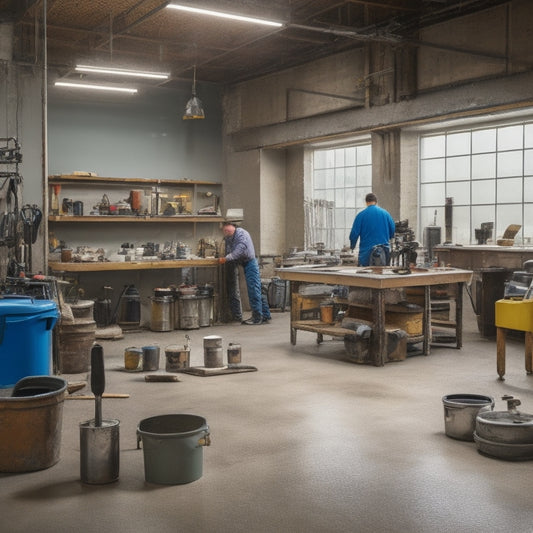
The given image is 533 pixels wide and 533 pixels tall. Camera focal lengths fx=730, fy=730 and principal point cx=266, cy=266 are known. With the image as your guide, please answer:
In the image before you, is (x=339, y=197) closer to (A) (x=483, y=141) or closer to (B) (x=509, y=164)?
(A) (x=483, y=141)

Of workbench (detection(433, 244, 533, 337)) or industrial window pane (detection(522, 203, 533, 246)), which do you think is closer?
workbench (detection(433, 244, 533, 337))

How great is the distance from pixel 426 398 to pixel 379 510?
238 cm

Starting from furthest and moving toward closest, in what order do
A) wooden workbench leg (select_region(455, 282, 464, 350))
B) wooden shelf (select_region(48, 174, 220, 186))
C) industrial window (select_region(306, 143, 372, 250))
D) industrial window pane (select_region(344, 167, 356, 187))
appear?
1. industrial window pane (select_region(344, 167, 356, 187))
2. industrial window (select_region(306, 143, 372, 250))
3. wooden shelf (select_region(48, 174, 220, 186))
4. wooden workbench leg (select_region(455, 282, 464, 350))

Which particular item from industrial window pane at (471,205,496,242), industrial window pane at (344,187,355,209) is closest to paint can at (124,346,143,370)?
industrial window pane at (471,205,496,242)

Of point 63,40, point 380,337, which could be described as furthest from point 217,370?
point 63,40

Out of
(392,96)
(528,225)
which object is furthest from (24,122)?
(528,225)

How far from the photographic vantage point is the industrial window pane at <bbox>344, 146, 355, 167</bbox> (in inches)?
470

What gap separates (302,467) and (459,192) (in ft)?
22.5

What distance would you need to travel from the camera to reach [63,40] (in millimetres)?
10922

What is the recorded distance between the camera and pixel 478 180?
9.85m

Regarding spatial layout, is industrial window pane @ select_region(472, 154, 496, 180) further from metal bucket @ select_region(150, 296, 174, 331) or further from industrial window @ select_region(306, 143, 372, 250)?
metal bucket @ select_region(150, 296, 174, 331)

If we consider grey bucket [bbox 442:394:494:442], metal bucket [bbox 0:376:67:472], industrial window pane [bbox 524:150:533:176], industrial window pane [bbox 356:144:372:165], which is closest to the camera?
metal bucket [bbox 0:376:67:472]

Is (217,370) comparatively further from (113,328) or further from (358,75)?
(358,75)

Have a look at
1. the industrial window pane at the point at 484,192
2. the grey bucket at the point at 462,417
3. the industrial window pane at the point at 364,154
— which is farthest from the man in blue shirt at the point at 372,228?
the grey bucket at the point at 462,417
